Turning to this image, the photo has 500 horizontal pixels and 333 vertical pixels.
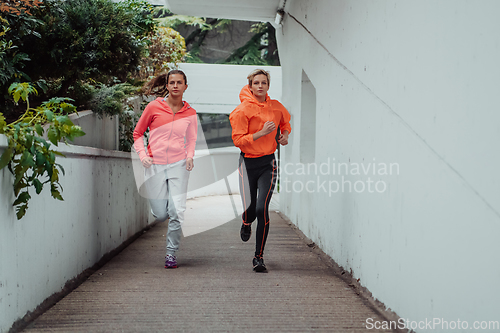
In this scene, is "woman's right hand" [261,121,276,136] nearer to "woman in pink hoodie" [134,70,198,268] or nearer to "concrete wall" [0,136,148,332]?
"woman in pink hoodie" [134,70,198,268]

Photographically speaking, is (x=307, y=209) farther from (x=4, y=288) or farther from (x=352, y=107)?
(x=4, y=288)

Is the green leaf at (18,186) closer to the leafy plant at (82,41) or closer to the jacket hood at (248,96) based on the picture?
the jacket hood at (248,96)

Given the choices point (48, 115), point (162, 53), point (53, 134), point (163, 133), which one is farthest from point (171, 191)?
point (162, 53)

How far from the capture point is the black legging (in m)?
4.76

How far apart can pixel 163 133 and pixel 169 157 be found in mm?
257

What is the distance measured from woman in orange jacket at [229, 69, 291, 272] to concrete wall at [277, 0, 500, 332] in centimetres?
72

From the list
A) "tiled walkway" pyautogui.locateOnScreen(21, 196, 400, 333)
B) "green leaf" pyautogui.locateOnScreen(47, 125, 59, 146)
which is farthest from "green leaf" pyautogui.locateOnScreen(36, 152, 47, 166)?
"tiled walkway" pyautogui.locateOnScreen(21, 196, 400, 333)

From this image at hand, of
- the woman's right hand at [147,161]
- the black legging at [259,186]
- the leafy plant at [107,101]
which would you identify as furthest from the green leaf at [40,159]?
the leafy plant at [107,101]

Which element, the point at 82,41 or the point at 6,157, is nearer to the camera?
the point at 6,157

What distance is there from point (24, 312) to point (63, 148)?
128 centimetres

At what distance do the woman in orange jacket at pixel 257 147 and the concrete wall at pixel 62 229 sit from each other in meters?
1.48

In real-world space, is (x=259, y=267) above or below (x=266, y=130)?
below

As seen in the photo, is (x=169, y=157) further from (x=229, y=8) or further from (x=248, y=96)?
(x=229, y=8)

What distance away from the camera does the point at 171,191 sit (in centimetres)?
502
